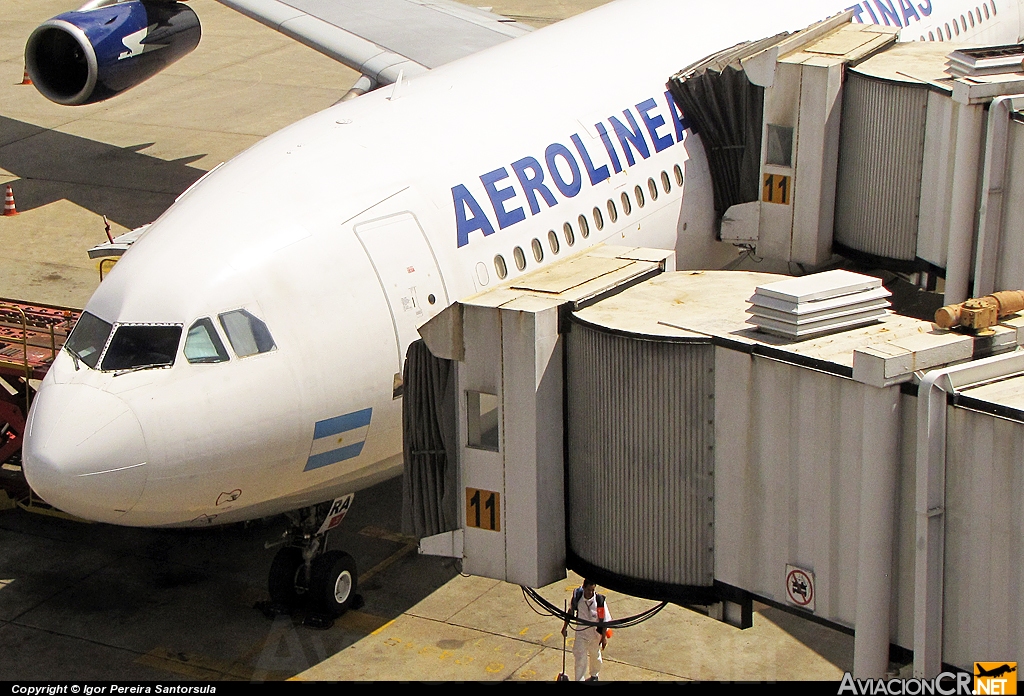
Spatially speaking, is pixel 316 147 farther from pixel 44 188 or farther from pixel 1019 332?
pixel 44 188

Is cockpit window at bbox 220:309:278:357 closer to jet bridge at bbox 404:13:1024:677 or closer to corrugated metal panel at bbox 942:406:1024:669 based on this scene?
jet bridge at bbox 404:13:1024:677

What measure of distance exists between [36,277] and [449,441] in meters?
15.7

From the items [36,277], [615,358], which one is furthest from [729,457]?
[36,277]

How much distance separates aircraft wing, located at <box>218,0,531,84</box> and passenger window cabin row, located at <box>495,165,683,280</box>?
9.70m

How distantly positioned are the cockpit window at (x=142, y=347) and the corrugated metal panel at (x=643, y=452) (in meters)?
3.89

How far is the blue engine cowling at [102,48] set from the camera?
2564cm

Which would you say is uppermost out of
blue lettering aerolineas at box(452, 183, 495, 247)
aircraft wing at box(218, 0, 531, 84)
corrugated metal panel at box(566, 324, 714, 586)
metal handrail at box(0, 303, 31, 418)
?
aircraft wing at box(218, 0, 531, 84)

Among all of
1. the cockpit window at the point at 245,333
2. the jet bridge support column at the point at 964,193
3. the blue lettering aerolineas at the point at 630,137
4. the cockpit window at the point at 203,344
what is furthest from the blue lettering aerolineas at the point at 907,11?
the cockpit window at the point at 203,344

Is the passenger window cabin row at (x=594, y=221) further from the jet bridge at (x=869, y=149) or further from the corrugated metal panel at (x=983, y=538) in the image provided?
the corrugated metal panel at (x=983, y=538)

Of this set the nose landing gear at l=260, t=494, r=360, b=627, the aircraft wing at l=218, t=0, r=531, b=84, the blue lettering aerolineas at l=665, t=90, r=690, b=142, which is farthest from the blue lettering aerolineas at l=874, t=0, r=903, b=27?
the nose landing gear at l=260, t=494, r=360, b=627

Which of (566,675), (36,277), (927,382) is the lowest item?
(566,675)

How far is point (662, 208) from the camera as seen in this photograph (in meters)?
17.3

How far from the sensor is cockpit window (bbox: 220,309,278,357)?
43.4ft

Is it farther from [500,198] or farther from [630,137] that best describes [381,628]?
[630,137]
